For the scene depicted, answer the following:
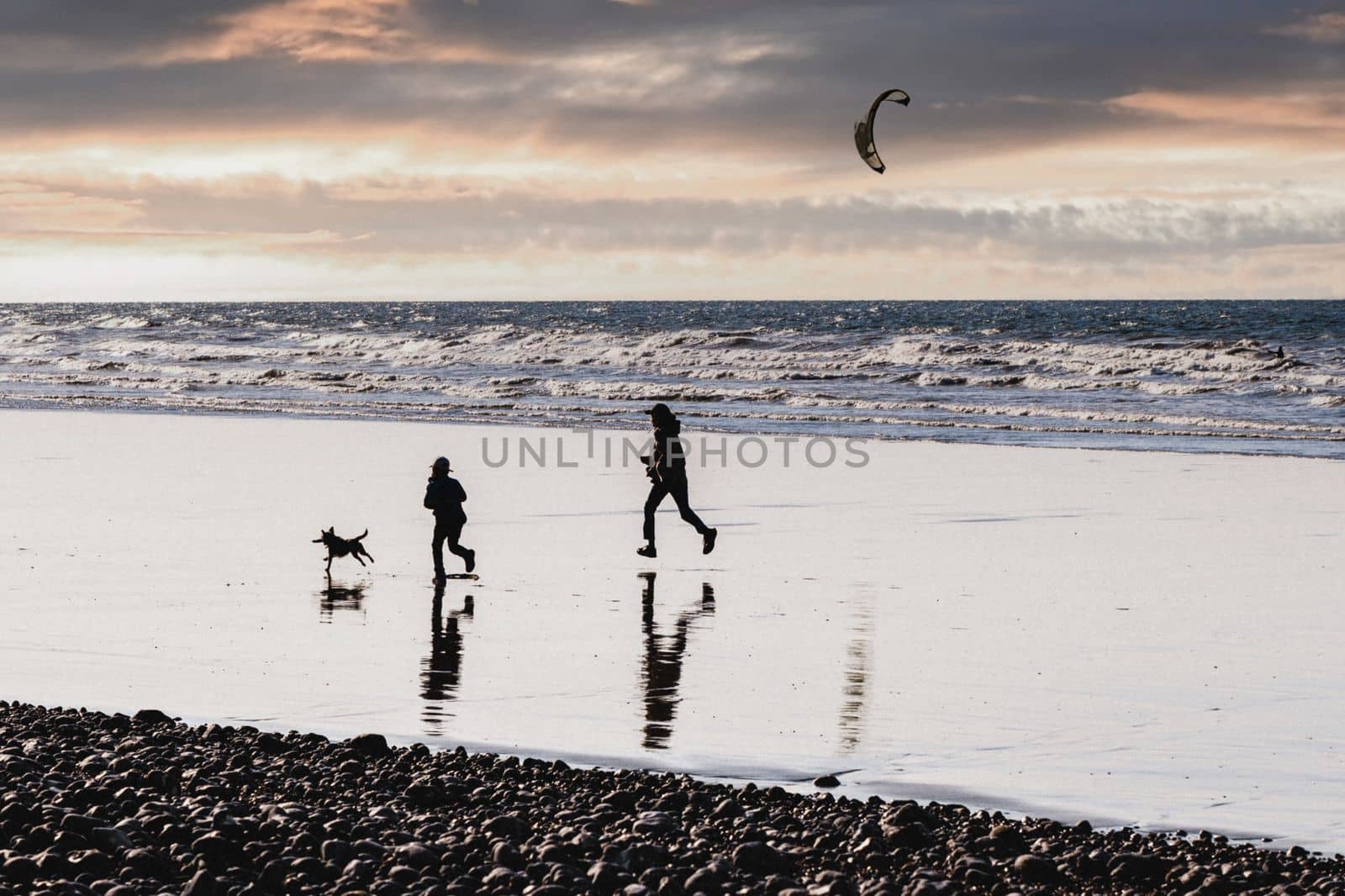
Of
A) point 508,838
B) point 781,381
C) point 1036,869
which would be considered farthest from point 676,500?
point 781,381

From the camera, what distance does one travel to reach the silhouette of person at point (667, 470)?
14.6 m

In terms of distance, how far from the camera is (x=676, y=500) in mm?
14797

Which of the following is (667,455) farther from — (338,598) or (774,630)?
(774,630)

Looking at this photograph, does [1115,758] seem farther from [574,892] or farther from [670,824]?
[574,892]

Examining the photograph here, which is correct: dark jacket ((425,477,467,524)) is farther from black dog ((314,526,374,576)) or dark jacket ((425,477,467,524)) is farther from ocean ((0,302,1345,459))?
ocean ((0,302,1345,459))

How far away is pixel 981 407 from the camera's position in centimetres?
3603

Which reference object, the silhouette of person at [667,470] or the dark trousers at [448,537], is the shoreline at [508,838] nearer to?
the dark trousers at [448,537]

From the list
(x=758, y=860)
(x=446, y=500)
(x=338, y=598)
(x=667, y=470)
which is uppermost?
(x=667, y=470)

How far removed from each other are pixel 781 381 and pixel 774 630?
36.1 metres

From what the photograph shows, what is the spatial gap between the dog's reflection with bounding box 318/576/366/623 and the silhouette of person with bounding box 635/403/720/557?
3.02m

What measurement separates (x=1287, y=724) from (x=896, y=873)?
3221 mm

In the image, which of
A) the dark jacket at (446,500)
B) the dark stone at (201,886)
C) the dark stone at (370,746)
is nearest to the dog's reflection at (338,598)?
the dark jacket at (446,500)

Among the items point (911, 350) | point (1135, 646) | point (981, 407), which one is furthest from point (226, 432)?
point (911, 350)

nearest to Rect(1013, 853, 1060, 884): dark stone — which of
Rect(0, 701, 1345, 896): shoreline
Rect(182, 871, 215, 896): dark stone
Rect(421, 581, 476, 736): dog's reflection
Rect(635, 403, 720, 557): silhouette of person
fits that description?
Rect(0, 701, 1345, 896): shoreline
